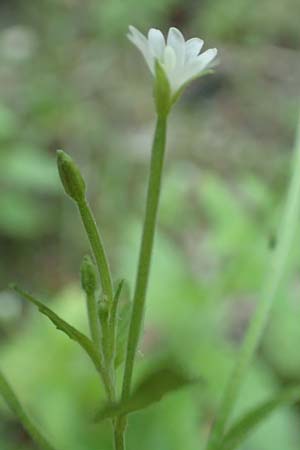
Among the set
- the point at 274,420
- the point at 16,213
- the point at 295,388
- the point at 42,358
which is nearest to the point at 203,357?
the point at 274,420

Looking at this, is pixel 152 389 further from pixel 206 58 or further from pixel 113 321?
pixel 206 58

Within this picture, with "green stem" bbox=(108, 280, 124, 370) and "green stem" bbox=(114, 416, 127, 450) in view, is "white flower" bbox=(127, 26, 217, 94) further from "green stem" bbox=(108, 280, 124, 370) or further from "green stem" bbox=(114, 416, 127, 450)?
"green stem" bbox=(114, 416, 127, 450)

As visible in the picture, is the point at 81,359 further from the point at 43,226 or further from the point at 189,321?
the point at 43,226

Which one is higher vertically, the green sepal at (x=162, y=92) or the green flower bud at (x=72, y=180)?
the green sepal at (x=162, y=92)

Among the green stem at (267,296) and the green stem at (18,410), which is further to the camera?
the green stem at (267,296)

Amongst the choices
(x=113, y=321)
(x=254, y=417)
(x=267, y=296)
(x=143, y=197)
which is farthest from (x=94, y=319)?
(x=143, y=197)

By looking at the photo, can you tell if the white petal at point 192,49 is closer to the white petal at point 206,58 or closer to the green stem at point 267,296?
the white petal at point 206,58

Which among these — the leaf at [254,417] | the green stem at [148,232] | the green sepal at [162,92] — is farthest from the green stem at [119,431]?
the green sepal at [162,92]
